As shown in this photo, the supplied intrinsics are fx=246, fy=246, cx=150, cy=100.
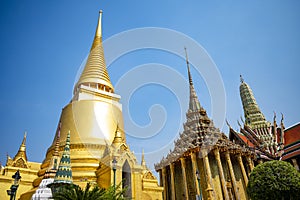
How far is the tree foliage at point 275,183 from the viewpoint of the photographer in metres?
14.8

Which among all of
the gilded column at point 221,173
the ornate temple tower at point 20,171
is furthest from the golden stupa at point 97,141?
the gilded column at point 221,173

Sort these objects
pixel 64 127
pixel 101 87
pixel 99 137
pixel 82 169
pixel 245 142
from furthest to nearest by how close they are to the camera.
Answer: pixel 245 142 < pixel 101 87 < pixel 64 127 < pixel 99 137 < pixel 82 169

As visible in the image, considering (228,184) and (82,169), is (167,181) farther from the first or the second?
(82,169)

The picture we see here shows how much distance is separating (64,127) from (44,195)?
32.1 feet

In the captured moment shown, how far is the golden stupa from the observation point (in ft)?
48.9

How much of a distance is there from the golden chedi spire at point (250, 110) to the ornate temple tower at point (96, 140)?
1866 centimetres

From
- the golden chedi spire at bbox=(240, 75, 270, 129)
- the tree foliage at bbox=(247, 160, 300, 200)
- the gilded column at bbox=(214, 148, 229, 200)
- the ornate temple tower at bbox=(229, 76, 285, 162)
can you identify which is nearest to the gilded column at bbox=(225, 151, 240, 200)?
the gilded column at bbox=(214, 148, 229, 200)

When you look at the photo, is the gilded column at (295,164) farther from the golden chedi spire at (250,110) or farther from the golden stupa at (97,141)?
the golden stupa at (97,141)

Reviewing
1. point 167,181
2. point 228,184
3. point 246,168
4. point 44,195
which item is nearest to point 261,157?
point 246,168

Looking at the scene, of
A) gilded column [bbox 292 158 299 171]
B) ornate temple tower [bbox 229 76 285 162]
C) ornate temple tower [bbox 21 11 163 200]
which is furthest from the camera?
ornate temple tower [bbox 229 76 285 162]

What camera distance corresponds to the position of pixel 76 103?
21.4 meters

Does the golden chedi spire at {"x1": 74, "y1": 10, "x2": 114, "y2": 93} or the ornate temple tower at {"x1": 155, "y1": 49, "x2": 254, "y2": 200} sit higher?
the golden chedi spire at {"x1": 74, "y1": 10, "x2": 114, "y2": 93}

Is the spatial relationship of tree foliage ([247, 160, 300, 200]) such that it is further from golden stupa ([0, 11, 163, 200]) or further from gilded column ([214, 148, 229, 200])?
golden stupa ([0, 11, 163, 200])

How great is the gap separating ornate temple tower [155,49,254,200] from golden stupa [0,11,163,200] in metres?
5.77
